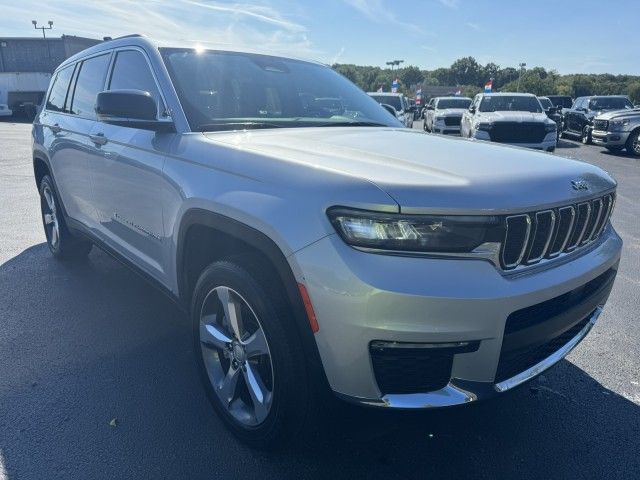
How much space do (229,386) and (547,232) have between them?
5.25 feet

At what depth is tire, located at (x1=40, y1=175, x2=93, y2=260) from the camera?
15.9 feet

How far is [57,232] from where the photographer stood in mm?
4934

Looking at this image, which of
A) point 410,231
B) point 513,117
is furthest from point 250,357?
point 513,117

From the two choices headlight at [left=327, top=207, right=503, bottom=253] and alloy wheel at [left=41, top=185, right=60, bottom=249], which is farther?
alloy wheel at [left=41, top=185, right=60, bottom=249]

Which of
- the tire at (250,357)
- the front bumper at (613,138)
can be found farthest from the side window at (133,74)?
the front bumper at (613,138)

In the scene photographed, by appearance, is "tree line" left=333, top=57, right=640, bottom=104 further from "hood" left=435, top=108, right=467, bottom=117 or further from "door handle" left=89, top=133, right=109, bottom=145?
"door handle" left=89, top=133, right=109, bottom=145

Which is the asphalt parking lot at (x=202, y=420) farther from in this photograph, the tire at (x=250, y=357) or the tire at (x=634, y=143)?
the tire at (x=634, y=143)

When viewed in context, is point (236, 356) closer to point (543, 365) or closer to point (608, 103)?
point (543, 365)

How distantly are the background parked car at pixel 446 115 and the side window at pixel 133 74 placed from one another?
1637 cm

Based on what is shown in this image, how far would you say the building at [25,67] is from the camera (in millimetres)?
29641

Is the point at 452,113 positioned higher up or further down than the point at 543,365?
A: further down

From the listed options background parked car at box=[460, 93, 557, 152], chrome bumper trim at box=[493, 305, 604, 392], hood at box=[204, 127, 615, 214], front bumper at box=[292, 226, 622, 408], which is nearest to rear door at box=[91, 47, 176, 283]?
hood at box=[204, 127, 615, 214]

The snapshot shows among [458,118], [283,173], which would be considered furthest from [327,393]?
[458,118]

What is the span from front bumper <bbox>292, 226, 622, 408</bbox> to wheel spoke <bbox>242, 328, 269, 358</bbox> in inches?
14.0
